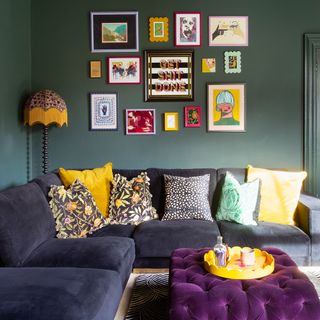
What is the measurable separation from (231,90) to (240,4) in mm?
902

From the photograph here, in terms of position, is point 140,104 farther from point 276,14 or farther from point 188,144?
point 276,14

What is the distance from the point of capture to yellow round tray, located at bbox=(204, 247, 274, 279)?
6.45 feet

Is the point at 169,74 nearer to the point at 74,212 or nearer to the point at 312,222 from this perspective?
the point at 74,212

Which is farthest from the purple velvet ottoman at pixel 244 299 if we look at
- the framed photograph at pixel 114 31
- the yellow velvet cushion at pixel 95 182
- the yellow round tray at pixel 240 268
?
the framed photograph at pixel 114 31

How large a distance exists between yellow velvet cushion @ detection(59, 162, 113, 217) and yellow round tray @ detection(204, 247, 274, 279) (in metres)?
1.47

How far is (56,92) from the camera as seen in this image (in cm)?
402

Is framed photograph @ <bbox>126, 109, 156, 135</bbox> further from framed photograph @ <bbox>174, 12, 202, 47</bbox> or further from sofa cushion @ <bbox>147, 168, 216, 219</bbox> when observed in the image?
framed photograph @ <bbox>174, 12, 202, 47</bbox>

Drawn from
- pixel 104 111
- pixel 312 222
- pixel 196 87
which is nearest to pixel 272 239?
pixel 312 222

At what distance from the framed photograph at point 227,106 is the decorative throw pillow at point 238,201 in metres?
0.77

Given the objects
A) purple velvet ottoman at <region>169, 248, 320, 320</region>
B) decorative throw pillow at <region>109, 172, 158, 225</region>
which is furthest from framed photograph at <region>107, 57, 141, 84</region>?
purple velvet ottoman at <region>169, 248, 320, 320</region>

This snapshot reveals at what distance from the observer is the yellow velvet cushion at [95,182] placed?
3.41 meters

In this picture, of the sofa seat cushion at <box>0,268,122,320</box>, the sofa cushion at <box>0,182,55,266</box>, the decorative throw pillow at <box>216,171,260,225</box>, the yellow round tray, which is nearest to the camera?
the sofa seat cushion at <box>0,268,122,320</box>

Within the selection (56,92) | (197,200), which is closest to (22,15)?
(56,92)

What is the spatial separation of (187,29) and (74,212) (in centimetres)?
225
